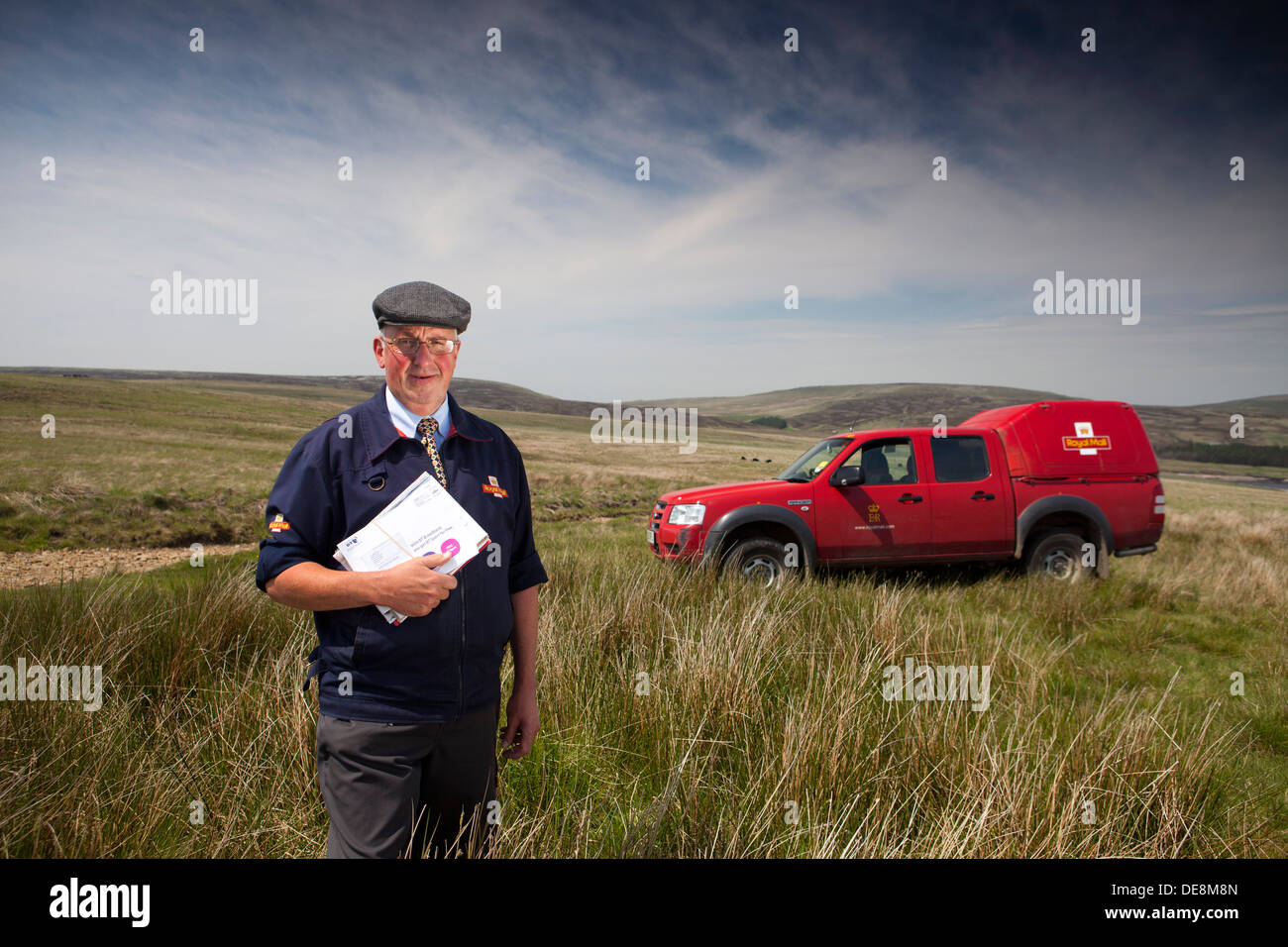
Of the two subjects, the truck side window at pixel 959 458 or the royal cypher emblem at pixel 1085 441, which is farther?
the royal cypher emblem at pixel 1085 441

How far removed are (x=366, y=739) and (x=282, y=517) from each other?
2.25 feet

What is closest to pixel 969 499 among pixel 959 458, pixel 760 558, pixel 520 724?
pixel 959 458

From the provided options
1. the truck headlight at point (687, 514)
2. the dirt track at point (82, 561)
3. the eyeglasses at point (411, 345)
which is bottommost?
the dirt track at point (82, 561)

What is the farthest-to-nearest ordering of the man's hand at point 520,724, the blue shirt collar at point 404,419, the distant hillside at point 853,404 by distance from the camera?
the distant hillside at point 853,404 < the man's hand at point 520,724 < the blue shirt collar at point 404,419

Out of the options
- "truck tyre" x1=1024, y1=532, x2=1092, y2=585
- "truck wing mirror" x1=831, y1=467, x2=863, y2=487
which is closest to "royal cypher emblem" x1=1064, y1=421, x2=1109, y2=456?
"truck tyre" x1=1024, y1=532, x2=1092, y2=585

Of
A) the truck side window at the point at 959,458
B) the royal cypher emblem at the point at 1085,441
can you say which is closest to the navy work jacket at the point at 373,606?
the truck side window at the point at 959,458

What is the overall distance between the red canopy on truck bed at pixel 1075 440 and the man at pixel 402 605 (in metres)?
8.08

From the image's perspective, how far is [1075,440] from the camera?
823cm

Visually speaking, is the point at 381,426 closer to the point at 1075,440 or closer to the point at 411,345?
the point at 411,345

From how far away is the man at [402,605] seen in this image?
1.80 meters

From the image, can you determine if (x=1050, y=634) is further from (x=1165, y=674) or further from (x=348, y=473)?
(x=348, y=473)

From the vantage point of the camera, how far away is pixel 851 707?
3324mm

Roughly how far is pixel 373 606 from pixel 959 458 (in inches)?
313

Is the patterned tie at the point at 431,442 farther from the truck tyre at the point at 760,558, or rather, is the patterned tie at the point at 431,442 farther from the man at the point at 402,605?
the truck tyre at the point at 760,558
